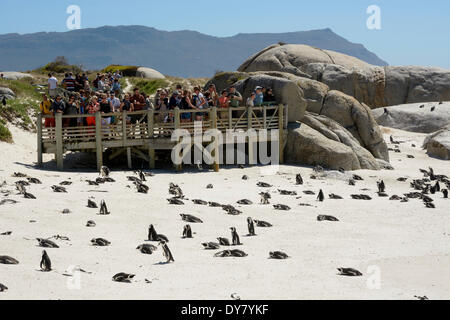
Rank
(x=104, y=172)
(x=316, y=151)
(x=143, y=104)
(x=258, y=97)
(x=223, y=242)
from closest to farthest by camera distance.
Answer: (x=223, y=242) < (x=104, y=172) < (x=143, y=104) < (x=258, y=97) < (x=316, y=151)

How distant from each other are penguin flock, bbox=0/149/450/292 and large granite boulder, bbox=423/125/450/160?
661 cm

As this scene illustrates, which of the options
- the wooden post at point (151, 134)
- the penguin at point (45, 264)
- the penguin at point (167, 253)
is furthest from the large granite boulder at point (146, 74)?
the penguin at point (45, 264)

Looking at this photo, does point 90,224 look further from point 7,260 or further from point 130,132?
point 130,132

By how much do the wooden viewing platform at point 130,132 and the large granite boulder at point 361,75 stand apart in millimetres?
19692

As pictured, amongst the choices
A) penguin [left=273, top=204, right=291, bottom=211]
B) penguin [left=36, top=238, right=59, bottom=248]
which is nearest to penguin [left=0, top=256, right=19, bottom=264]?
penguin [left=36, top=238, right=59, bottom=248]

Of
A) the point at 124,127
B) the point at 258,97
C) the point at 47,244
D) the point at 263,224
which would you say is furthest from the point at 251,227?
the point at 258,97

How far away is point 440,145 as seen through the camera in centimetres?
3731

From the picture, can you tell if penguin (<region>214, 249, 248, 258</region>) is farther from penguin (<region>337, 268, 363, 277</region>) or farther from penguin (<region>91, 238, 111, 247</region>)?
penguin (<region>91, 238, 111, 247</region>)

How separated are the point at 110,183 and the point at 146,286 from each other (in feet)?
35.9

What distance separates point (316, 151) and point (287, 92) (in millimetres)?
2592

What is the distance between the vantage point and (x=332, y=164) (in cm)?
2908
